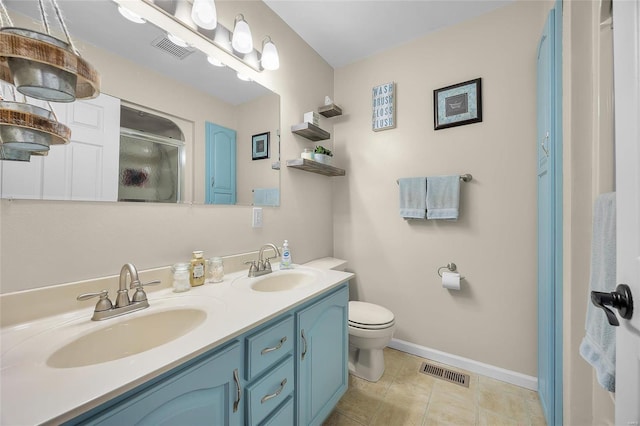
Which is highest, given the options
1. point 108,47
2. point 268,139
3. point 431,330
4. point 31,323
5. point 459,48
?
point 459,48

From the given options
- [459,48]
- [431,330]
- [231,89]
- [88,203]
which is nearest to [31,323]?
[88,203]

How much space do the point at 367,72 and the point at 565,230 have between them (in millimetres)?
1819

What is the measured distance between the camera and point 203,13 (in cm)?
115

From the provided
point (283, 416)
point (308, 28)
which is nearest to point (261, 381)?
point (283, 416)

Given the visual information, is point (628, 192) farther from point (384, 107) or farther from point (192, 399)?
point (384, 107)

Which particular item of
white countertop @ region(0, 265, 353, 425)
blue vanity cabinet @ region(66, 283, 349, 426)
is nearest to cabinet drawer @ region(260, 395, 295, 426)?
blue vanity cabinet @ region(66, 283, 349, 426)

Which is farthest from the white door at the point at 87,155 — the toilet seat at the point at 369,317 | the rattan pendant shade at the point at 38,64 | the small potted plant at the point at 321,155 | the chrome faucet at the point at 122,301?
the toilet seat at the point at 369,317

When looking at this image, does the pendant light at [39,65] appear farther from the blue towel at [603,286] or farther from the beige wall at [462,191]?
the beige wall at [462,191]

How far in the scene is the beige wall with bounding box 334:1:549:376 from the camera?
1560 millimetres

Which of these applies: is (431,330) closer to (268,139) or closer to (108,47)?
(268,139)

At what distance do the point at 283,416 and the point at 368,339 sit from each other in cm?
76

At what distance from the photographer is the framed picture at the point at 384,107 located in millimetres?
1982

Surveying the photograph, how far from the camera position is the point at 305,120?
6.18 feet

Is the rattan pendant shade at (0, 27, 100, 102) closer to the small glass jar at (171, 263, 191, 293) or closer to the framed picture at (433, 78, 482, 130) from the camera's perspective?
the small glass jar at (171, 263, 191, 293)
